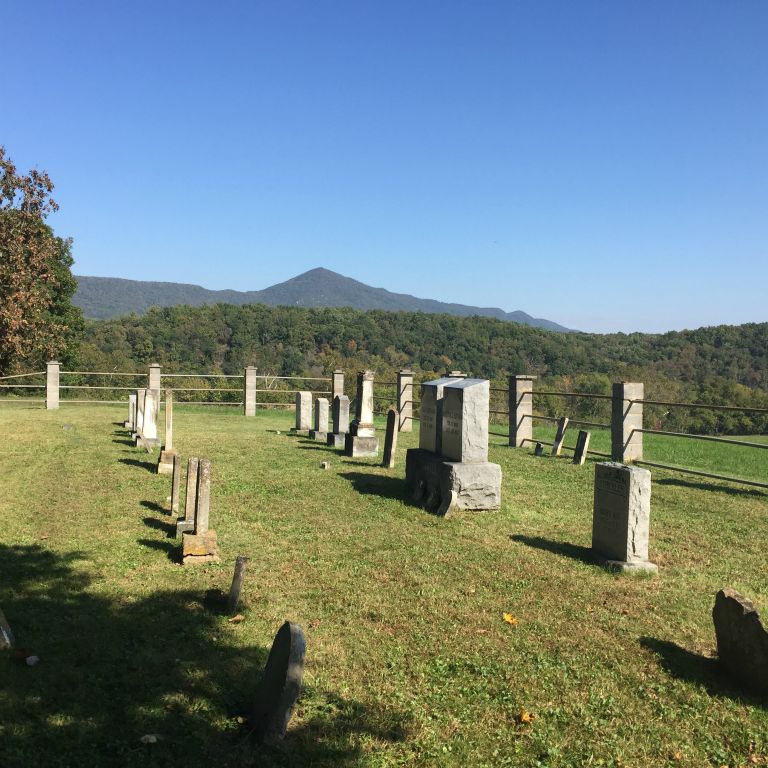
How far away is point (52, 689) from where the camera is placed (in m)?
3.73

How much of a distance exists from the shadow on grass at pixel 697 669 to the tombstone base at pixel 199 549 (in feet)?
12.9

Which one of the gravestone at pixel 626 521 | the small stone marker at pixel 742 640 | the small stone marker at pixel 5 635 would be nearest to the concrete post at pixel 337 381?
the gravestone at pixel 626 521

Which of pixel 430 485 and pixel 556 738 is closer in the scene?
pixel 556 738

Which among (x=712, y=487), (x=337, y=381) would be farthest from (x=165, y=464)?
(x=337, y=381)

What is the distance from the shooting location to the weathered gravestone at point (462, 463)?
8695 mm

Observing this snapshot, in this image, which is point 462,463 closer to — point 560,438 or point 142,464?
point 142,464

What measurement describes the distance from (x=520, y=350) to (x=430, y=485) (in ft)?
159

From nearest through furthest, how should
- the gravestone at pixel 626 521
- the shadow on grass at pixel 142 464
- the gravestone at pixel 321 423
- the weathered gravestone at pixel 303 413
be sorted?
the gravestone at pixel 626 521 < the shadow on grass at pixel 142 464 < the gravestone at pixel 321 423 < the weathered gravestone at pixel 303 413

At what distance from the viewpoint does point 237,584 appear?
197 inches

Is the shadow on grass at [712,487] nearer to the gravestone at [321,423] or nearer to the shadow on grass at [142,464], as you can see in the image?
the gravestone at [321,423]

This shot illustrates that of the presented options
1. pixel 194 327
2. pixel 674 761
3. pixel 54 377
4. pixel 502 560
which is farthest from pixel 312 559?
pixel 194 327

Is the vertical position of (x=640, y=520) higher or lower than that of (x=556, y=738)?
higher

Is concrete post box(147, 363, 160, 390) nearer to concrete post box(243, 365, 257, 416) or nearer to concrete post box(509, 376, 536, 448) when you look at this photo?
concrete post box(243, 365, 257, 416)

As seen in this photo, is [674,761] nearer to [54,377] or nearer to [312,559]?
[312,559]
